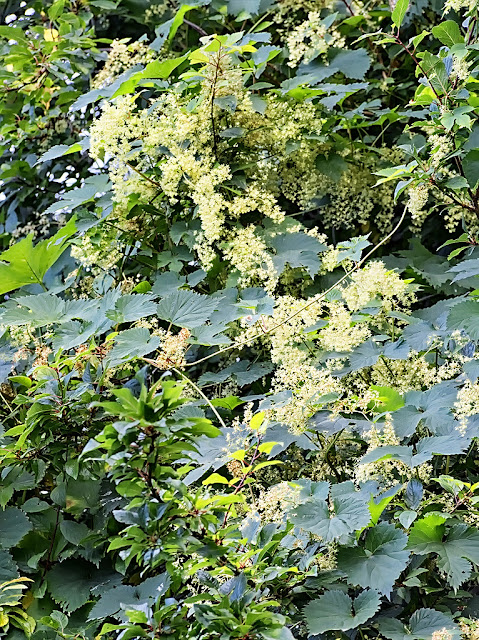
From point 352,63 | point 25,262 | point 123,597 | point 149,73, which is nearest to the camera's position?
point 123,597

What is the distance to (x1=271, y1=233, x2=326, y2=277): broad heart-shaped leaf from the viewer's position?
6.66 feet

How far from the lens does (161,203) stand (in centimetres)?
218

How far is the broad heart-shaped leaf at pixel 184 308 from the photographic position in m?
1.71

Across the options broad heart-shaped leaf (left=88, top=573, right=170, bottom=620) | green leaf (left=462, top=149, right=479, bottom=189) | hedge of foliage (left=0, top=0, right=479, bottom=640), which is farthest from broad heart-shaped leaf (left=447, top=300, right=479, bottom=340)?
broad heart-shaped leaf (left=88, top=573, right=170, bottom=620)

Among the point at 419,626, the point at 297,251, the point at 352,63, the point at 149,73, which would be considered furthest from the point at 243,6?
the point at 419,626

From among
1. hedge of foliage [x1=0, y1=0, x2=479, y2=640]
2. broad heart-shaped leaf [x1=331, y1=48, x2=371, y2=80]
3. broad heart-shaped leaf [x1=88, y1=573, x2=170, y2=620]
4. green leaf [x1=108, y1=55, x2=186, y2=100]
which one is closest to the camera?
hedge of foliage [x1=0, y1=0, x2=479, y2=640]

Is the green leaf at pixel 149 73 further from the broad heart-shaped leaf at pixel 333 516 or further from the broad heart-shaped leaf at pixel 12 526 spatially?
the broad heart-shaped leaf at pixel 333 516

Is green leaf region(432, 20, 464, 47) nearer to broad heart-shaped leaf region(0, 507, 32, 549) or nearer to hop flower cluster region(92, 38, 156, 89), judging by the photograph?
hop flower cluster region(92, 38, 156, 89)

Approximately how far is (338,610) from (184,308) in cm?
74

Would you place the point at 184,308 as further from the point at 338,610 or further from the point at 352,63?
the point at 352,63

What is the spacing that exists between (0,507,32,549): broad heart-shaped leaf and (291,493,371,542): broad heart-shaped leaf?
66cm

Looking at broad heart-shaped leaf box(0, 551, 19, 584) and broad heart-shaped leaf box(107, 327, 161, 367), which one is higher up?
broad heart-shaped leaf box(107, 327, 161, 367)

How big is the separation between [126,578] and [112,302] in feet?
2.10

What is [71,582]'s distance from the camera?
1710mm
